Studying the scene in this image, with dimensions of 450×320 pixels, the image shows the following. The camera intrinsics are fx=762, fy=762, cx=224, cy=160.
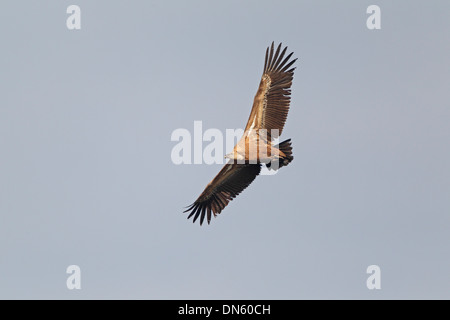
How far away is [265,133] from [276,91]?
1377 mm

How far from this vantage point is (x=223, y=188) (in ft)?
81.9

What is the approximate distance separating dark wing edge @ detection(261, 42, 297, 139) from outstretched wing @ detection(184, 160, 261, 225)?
1745mm

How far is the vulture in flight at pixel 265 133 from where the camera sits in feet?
75.0

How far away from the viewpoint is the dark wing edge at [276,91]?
23312 millimetres

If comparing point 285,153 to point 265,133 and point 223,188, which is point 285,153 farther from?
point 223,188

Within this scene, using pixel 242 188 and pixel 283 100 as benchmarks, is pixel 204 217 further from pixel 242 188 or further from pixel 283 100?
pixel 283 100

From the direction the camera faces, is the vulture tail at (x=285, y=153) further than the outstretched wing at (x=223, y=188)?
No

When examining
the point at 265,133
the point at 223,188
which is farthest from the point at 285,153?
the point at 223,188

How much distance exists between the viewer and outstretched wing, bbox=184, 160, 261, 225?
24.4 m

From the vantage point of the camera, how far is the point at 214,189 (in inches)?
984

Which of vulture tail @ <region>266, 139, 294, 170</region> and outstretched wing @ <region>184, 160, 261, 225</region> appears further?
outstretched wing @ <region>184, 160, 261, 225</region>

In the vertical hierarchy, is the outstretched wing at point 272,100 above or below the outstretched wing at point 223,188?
above

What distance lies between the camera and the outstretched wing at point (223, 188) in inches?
961
